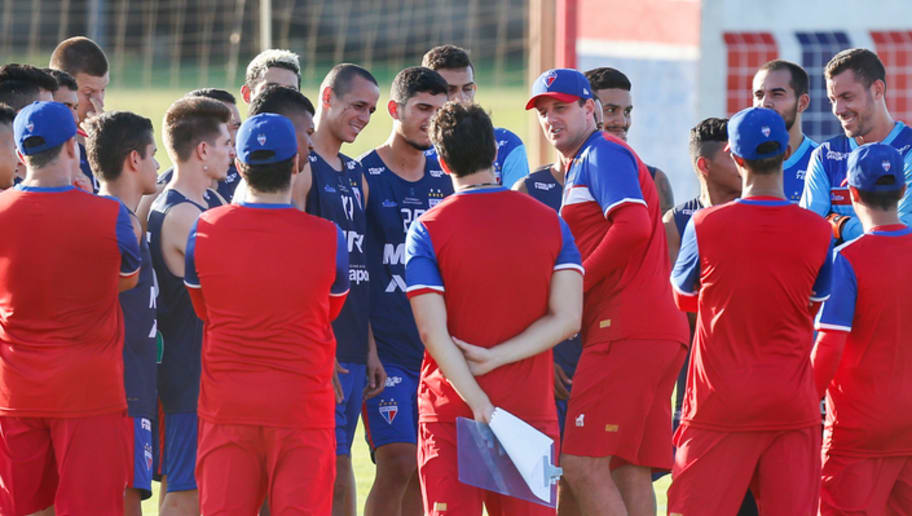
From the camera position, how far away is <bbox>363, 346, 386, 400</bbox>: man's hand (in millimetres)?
6113

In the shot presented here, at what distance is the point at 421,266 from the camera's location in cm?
449

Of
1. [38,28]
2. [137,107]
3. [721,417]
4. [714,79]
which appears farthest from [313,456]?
[38,28]

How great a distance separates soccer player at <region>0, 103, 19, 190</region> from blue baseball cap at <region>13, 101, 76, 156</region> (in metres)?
0.74

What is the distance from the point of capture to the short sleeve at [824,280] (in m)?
4.65

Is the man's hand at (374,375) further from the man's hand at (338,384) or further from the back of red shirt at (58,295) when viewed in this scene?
the back of red shirt at (58,295)

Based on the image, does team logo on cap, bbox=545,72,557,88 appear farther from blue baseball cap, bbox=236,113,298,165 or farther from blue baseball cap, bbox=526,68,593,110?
blue baseball cap, bbox=236,113,298,165

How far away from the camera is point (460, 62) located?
23.6 ft

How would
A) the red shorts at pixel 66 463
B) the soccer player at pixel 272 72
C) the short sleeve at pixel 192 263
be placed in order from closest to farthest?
the short sleeve at pixel 192 263, the red shorts at pixel 66 463, the soccer player at pixel 272 72

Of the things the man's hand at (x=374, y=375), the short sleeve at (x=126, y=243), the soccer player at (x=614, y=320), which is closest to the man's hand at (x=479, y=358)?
the soccer player at (x=614, y=320)

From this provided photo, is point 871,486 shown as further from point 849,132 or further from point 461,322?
point 849,132

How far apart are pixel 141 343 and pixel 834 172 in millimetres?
3365

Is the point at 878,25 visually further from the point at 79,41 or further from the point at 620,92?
the point at 79,41

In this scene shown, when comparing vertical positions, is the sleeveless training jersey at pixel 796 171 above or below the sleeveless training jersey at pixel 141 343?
above

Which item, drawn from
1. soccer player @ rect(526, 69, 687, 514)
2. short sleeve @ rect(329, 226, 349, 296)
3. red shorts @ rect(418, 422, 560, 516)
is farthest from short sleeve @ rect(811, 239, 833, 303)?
short sleeve @ rect(329, 226, 349, 296)
